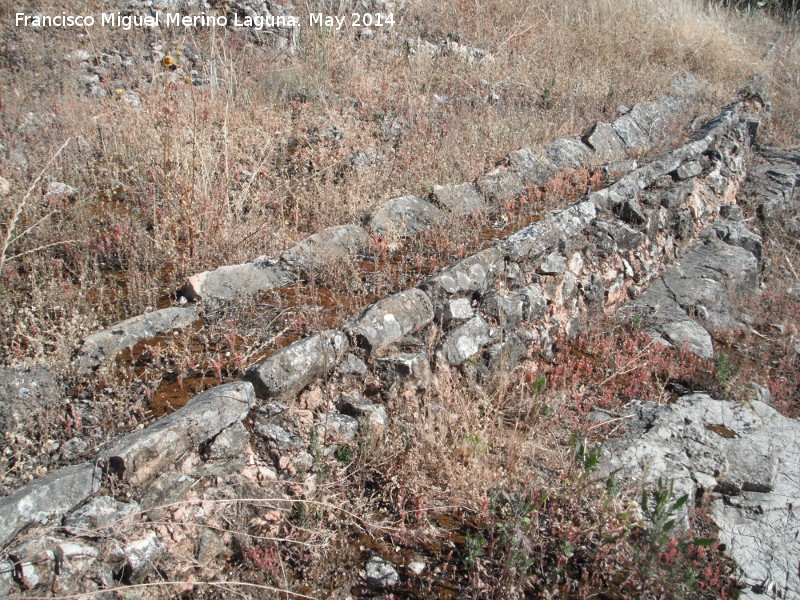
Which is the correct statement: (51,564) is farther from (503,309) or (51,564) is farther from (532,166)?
(532,166)

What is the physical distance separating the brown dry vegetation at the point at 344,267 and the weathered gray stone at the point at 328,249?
18 centimetres

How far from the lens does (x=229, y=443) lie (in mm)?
3203

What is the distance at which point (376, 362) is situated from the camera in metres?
3.98

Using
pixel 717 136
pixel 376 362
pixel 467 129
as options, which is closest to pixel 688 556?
pixel 376 362

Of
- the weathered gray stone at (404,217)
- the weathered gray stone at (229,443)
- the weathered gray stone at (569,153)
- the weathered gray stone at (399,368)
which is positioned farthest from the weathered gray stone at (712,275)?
the weathered gray stone at (229,443)

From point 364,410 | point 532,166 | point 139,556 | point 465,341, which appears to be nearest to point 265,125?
point 532,166

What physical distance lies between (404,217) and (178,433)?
3.31 metres

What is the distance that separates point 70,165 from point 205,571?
490cm

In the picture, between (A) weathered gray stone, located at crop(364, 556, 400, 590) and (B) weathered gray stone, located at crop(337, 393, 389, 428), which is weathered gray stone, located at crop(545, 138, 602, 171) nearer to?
(B) weathered gray stone, located at crop(337, 393, 389, 428)

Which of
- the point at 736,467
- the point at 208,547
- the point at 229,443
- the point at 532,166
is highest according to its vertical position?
the point at 532,166

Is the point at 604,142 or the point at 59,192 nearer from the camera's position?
the point at 59,192

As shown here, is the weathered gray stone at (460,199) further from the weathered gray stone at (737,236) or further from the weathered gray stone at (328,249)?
the weathered gray stone at (737,236)

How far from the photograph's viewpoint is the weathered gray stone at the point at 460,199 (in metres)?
6.12

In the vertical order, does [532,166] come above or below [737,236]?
above
